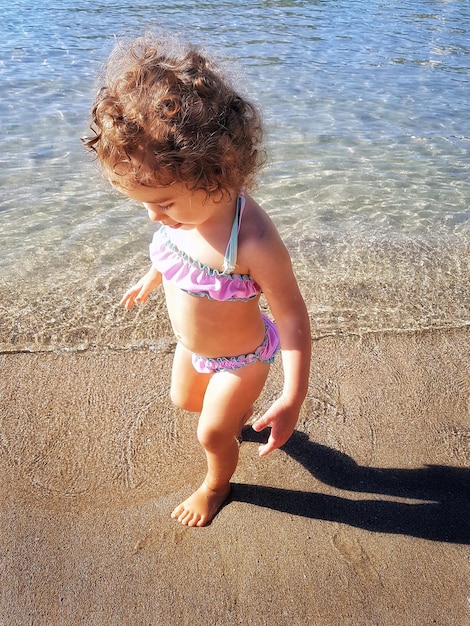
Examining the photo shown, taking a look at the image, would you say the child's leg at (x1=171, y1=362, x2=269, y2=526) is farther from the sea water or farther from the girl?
the sea water

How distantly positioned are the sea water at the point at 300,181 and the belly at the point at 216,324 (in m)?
0.78

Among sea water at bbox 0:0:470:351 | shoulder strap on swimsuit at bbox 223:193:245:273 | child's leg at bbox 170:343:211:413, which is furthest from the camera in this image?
sea water at bbox 0:0:470:351

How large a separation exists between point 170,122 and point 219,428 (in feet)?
3.51

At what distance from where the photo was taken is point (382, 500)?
2346 mm

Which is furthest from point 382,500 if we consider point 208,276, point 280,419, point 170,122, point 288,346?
point 170,122

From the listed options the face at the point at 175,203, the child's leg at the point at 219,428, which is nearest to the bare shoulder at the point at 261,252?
the face at the point at 175,203

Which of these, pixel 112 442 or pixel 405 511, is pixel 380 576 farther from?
pixel 112 442

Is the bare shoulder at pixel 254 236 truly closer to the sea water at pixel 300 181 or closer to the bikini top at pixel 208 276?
the bikini top at pixel 208 276

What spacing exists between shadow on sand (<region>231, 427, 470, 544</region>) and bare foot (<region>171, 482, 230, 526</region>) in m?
0.10

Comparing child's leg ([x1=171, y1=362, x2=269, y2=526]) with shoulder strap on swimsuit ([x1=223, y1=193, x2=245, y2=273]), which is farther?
child's leg ([x1=171, y1=362, x2=269, y2=526])

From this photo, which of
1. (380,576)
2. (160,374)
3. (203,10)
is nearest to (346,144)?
(160,374)

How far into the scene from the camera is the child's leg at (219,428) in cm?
214

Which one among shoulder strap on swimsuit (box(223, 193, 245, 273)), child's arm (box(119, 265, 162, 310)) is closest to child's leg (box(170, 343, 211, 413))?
child's arm (box(119, 265, 162, 310))

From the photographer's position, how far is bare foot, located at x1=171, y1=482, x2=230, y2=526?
222 cm
